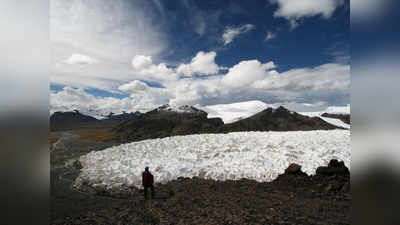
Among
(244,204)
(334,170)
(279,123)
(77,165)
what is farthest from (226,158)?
(279,123)

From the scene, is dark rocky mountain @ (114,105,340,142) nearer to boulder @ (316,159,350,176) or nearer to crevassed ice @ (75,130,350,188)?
crevassed ice @ (75,130,350,188)

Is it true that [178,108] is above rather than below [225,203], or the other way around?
above

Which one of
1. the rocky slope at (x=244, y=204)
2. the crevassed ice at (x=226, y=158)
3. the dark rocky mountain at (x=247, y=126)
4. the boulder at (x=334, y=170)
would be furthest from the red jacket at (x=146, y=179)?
the dark rocky mountain at (x=247, y=126)

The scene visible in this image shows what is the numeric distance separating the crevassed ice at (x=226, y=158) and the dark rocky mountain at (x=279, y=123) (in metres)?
61.2

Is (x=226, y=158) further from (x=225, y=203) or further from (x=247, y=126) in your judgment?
(x=247, y=126)

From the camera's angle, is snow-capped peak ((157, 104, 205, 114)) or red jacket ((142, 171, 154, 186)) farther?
snow-capped peak ((157, 104, 205, 114))

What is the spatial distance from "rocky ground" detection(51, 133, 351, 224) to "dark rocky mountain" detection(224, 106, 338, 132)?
72.5 m

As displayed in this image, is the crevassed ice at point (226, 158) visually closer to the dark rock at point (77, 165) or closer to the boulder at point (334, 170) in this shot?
the dark rock at point (77, 165)

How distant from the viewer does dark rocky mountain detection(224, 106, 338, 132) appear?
88.3 metres

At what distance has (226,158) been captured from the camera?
17.7 m

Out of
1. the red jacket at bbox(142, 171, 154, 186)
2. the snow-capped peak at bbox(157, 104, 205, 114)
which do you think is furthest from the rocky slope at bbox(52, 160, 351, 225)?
the snow-capped peak at bbox(157, 104, 205, 114)

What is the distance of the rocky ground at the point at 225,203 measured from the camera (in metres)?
7.00

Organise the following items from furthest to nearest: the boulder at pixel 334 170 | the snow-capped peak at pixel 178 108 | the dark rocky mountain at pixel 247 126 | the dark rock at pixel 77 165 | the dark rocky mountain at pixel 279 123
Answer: the snow-capped peak at pixel 178 108 → the dark rocky mountain at pixel 279 123 → the dark rocky mountain at pixel 247 126 → the dark rock at pixel 77 165 → the boulder at pixel 334 170

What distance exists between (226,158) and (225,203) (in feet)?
30.5
